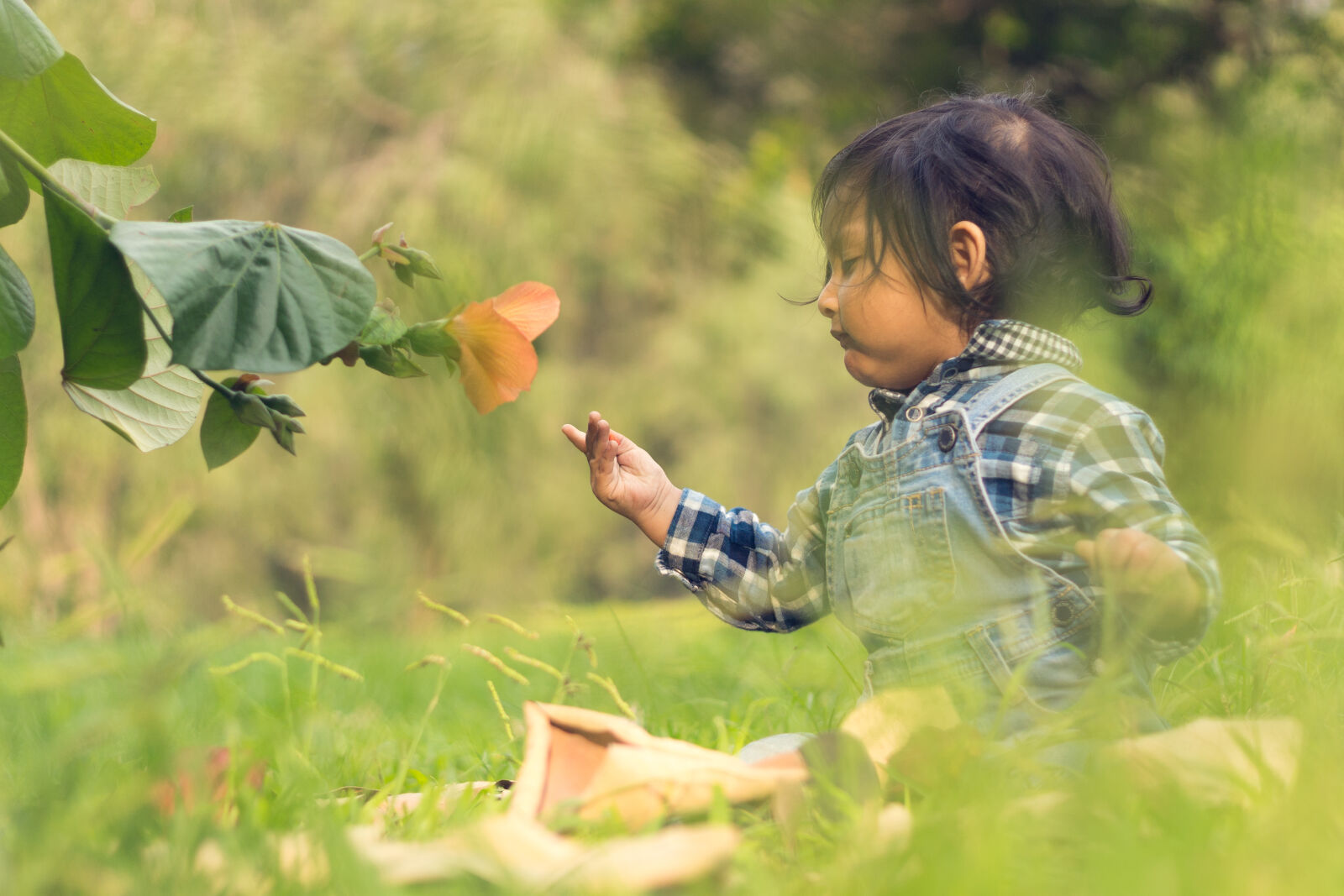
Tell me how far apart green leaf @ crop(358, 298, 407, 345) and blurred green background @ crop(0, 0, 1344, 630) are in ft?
3.84

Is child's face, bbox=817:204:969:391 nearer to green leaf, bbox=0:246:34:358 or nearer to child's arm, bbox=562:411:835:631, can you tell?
child's arm, bbox=562:411:835:631

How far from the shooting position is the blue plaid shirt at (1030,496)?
1.99ft

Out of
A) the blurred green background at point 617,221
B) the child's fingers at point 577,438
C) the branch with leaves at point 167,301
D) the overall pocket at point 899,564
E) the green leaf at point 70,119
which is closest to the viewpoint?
the branch with leaves at point 167,301

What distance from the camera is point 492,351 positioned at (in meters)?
0.56

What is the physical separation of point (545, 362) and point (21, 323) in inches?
116

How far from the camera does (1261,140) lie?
179cm

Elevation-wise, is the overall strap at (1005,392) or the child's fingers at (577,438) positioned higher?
the overall strap at (1005,392)

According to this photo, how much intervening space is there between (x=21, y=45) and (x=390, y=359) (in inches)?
8.8

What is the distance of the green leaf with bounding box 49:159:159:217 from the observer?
557 millimetres

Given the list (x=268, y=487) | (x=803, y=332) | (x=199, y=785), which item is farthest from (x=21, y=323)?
(x=803, y=332)

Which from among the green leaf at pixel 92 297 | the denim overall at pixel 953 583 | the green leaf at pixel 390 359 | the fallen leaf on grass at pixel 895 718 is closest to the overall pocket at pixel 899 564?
the denim overall at pixel 953 583

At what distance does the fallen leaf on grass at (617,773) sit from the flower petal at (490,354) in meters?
0.17

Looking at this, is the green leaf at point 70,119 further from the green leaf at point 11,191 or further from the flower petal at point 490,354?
the flower petal at point 490,354

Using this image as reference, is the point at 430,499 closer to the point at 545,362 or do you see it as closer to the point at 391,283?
the point at 545,362
